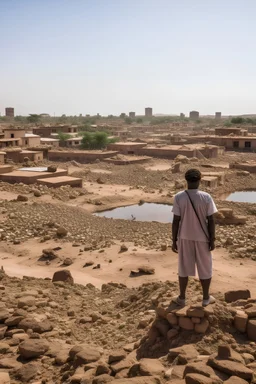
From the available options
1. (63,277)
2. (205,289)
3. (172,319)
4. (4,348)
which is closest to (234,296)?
(205,289)

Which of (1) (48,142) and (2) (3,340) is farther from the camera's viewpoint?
(1) (48,142)

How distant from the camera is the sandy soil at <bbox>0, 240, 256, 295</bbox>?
363 inches

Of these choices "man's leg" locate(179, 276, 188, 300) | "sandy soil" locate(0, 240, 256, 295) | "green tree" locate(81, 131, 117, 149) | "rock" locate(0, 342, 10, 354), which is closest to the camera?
"rock" locate(0, 342, 10, 354)

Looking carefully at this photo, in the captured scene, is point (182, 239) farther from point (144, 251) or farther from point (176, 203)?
point (144, 251)

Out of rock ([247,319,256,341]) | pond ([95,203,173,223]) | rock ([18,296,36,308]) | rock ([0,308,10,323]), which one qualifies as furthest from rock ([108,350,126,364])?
pond ([95,203,173,223])

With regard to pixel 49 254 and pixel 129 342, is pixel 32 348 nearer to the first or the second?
pixel 129 342

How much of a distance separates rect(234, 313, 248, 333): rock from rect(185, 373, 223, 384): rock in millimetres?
1055

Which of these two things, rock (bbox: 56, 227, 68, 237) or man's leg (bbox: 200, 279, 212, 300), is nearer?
man's leg (bbox: 200, 279, 212, 300)

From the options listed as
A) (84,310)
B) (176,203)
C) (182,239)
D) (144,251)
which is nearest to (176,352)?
(182,239)

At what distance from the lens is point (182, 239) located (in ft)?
15.4

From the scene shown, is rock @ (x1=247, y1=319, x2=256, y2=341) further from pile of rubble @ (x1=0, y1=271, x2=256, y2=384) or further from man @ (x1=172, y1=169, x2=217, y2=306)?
man @ (x1=172, y1=169, x2=217, y2=306)

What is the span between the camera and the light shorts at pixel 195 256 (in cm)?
468

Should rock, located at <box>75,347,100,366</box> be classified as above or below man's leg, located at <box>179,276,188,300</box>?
below

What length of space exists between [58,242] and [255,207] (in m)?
8.99
